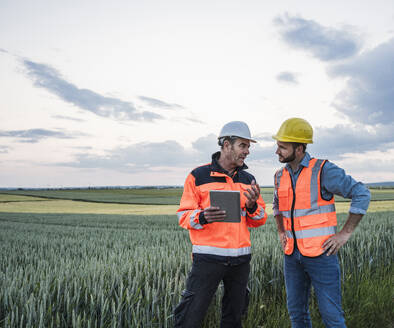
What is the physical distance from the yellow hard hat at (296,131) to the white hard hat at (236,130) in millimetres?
397

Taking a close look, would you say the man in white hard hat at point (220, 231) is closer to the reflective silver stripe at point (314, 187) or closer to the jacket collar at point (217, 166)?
the jacket collar at point (217, 166)

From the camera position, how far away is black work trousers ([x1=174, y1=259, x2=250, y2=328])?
2908mm

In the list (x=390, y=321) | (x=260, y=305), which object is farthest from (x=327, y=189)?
(x=390, y=321)

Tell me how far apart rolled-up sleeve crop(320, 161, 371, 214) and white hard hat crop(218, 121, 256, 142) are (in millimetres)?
829

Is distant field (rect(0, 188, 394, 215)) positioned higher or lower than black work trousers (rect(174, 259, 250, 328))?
lower

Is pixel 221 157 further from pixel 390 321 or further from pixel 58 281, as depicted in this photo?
pixel 390 321

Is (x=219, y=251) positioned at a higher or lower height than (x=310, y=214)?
lower

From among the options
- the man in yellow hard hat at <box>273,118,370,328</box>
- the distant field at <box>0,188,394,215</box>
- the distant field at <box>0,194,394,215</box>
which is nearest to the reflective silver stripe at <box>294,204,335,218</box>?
the man in yellow hard hat at <box>273,118,370,328</box>

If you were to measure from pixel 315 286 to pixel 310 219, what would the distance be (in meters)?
0.65

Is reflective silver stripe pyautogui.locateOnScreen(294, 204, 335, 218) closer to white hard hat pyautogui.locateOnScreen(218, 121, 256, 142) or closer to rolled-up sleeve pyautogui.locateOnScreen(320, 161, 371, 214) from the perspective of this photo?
rolled-up sleeve pyautogui.locateOnScreen(320, 161, 371, 214)

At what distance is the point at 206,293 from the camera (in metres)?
2.94

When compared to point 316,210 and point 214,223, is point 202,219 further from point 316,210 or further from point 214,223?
point 316,210

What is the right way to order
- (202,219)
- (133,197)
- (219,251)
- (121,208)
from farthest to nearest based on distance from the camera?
(133,197)
(121,208)
(219,251)
(202,219)

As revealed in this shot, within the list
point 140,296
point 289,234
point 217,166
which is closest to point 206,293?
point 140,296
